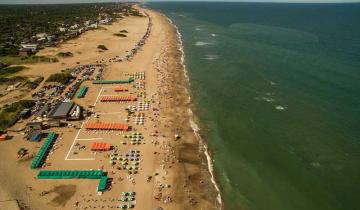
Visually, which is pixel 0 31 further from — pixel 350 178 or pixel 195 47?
pixel 350 178

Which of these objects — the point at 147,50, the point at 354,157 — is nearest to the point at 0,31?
the point at 147,50

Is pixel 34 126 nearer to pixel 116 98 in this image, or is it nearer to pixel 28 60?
pixel 116 98

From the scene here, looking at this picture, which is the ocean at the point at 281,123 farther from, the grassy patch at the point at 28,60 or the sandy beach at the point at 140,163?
the grassy patch at the point at 28,60

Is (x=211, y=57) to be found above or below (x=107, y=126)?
above

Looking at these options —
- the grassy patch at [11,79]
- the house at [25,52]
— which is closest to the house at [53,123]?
the grassy patch at [11,79]

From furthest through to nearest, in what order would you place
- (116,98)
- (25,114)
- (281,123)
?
1. (116,98)
2. (25,114)
3. (281,123)

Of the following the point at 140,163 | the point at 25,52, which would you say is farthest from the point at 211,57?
the point at 25,52

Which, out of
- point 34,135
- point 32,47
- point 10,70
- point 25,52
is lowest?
point 34,135

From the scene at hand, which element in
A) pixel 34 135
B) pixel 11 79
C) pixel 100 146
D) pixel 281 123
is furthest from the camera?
pixel 11 79
